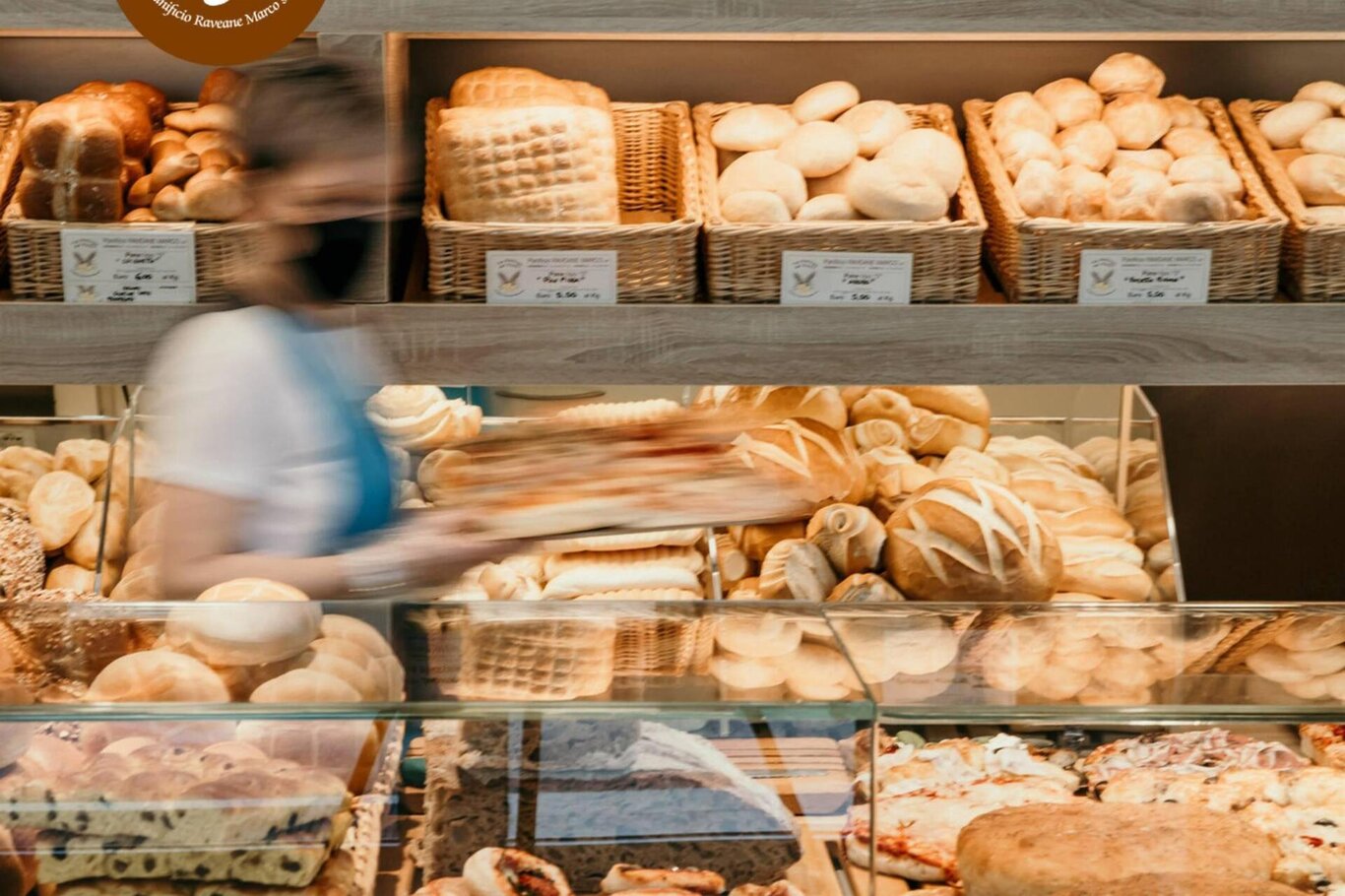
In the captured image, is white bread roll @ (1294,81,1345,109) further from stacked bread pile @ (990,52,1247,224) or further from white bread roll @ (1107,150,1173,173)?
white bread roll @ (1107,150,1173,173)

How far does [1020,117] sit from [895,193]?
38 centimetres

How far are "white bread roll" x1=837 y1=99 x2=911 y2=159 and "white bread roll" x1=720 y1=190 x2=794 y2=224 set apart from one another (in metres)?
0.20

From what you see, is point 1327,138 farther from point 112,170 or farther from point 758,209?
point 112,170

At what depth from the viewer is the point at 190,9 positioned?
2.29m

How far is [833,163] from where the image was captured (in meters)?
2.30

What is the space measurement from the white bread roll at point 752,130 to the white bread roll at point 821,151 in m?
0.07

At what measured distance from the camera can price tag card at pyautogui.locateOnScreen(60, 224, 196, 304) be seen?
2234 millimetres

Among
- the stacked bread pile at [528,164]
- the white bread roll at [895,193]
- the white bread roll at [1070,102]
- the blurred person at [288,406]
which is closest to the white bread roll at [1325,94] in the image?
the white bread roll at [1070,102]

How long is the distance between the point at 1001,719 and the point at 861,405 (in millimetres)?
1279

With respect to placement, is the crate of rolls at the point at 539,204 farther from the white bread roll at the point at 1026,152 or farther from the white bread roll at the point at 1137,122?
the white bread roll at the point at 1137,122

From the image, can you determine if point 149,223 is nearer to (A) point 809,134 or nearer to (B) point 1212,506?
(A) point 809,134

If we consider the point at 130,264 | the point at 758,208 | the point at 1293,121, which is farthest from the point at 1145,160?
the point at 130,264

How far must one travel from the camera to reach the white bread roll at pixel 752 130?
241 centimetres

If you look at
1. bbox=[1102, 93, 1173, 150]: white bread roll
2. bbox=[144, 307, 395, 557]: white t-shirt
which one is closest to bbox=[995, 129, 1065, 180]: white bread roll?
bbox=[1102, 93, 1173, 150]: white bread roll
